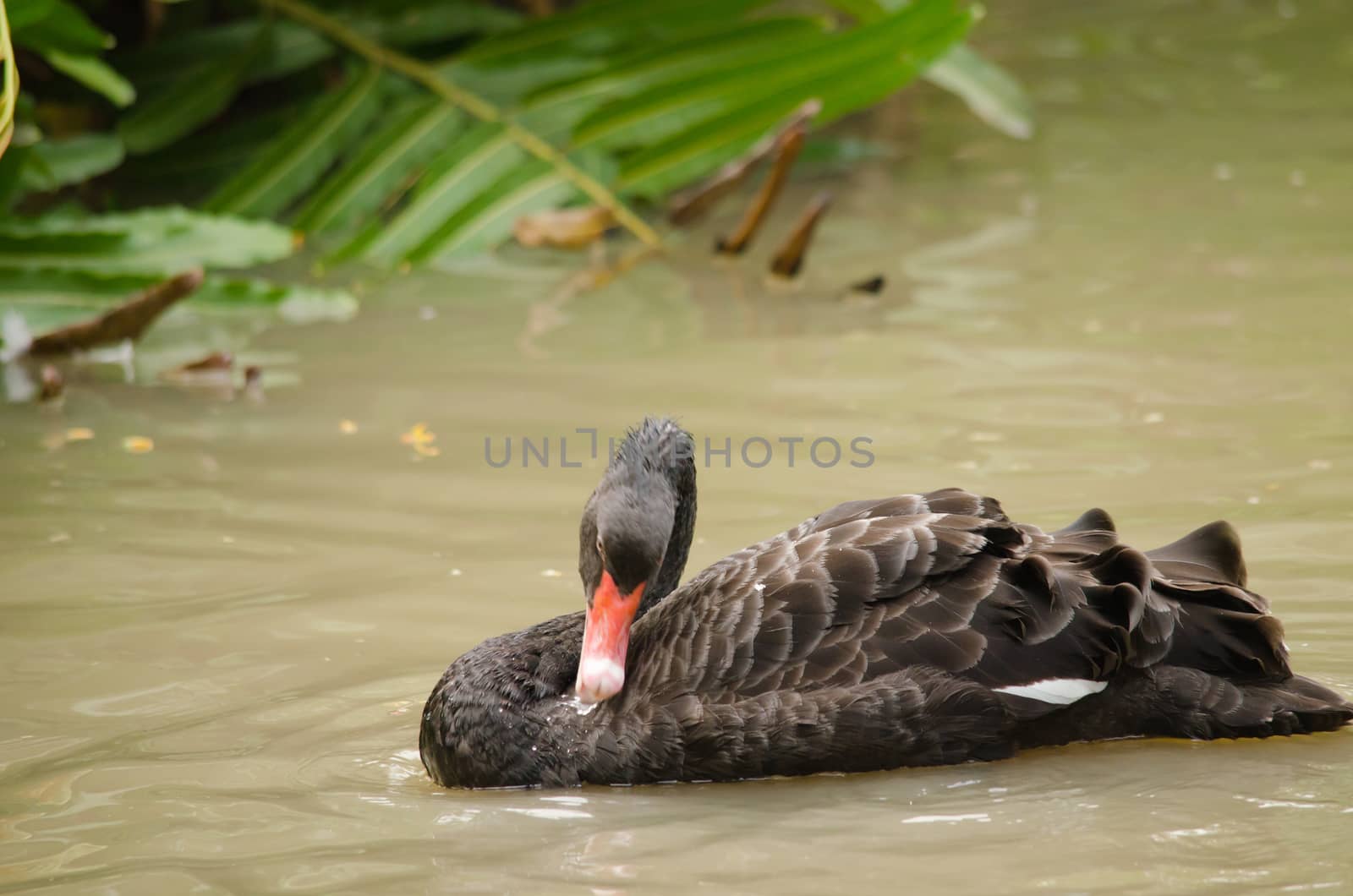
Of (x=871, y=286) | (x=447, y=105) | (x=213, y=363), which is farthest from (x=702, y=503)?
(x=447, y=105)

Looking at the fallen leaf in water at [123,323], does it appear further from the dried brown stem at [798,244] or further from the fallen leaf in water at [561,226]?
the dried brown stem at [798,244]

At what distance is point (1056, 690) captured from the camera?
3602mm

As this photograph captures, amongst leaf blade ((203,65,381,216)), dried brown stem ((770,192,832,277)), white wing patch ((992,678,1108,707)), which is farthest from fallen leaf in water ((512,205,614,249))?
white wing patch ((992,678,1108,707))

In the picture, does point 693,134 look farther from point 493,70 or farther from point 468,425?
point 468,425

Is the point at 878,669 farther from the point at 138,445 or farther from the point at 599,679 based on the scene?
the point at 138,445

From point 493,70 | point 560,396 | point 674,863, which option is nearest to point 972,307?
point 560,396

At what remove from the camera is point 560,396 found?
6.29 meters

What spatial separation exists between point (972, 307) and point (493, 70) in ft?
8.21

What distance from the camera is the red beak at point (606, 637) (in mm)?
3656

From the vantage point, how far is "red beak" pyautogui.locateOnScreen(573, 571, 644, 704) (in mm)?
3656

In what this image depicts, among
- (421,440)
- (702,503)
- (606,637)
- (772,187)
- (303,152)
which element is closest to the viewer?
(606,637)

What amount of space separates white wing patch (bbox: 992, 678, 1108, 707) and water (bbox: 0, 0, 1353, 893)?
0.16 meters

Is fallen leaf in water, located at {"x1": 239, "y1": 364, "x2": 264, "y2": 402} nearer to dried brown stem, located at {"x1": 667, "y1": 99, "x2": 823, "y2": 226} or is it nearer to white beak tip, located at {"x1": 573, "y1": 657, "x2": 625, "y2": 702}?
dried brown stem, located at {"x1": 667, "y1": 99, "x2": 823, "y2": 226}

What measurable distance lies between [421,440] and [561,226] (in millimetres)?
1979
